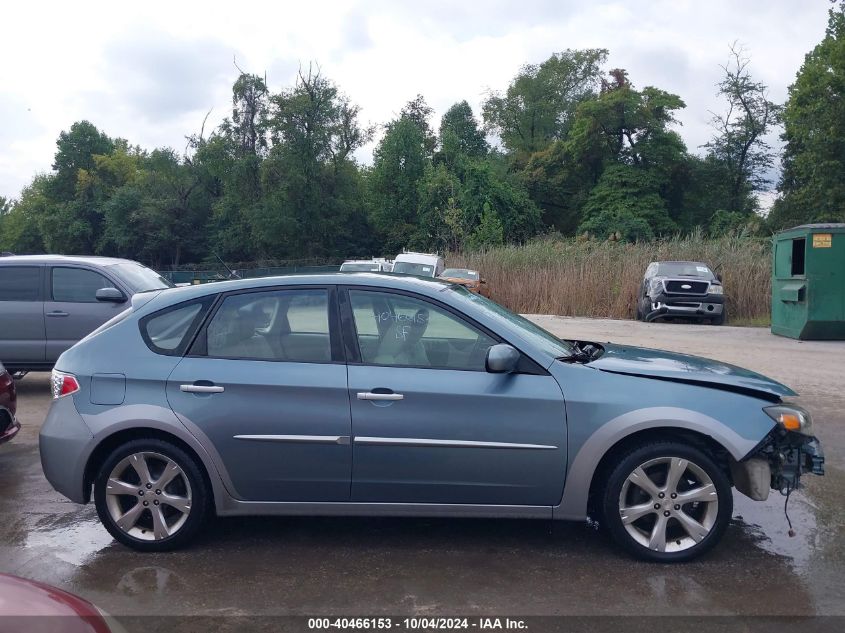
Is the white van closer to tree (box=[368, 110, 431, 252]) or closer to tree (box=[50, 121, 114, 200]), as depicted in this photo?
tree (box=[368, 110, 431, 252])

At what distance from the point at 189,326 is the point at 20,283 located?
20.2 feet

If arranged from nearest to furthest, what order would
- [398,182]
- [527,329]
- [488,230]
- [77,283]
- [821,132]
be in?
[527,329], [77,283], [821,132], [488,230], [398,182]

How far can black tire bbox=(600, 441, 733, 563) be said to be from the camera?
447 centimetres

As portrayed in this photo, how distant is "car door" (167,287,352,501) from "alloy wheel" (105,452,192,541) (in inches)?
12.1

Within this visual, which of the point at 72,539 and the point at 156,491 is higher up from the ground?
the point at 156,491

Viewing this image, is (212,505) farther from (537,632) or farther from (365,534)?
(537,632)

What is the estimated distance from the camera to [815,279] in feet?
48.7

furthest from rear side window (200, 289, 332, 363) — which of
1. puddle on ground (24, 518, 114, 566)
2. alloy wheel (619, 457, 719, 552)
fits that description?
alloy wheel (619, 457, 719, 552)

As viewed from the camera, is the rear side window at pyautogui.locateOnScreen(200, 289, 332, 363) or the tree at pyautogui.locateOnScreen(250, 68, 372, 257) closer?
the rear side window at pyautogui.locateOnScreen(200, 289, 332, 363)

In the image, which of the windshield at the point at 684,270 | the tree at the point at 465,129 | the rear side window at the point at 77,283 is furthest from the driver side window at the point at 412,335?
the tree at the point at 465,129

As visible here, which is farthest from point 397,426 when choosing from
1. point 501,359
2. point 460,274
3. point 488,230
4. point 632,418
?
point 488,230

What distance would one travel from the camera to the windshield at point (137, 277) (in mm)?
10133

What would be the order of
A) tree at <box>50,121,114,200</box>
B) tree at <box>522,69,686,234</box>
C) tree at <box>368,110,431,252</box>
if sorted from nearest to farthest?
tree at <box>522,69,686,234</box> < tree at <box>368,110,431,252</box> < tree at <box>50,121,114,200</box>

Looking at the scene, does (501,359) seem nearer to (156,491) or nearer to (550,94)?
(156,491)
